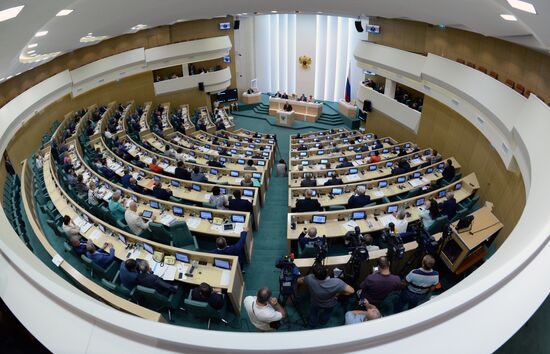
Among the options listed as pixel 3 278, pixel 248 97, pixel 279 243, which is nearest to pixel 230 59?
pixel 248 97

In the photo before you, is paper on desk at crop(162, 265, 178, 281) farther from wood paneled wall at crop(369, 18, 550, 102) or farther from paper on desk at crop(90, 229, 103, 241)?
wood paneled wall at crop(369, 18, 550, 102)

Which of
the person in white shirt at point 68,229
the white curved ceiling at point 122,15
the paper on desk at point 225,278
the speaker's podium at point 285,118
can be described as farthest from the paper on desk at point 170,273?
the speaker's podium at point 285,118

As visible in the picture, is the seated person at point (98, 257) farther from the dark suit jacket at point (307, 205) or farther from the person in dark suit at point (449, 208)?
the person in dark suit at point (449, 208)

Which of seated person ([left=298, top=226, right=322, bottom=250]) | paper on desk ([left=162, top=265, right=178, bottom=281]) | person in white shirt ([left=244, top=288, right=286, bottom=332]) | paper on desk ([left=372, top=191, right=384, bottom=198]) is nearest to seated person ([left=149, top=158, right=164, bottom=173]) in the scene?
paper on desk ([left=162, top=265, right=178, bottom=281])

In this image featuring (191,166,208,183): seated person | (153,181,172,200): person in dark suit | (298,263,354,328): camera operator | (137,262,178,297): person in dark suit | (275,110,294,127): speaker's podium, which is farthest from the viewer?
(275,110,294,127): speaker's podium

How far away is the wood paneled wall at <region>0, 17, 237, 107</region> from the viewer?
11.3 metres

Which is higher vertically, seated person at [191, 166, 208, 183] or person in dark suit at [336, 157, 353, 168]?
seated person at [191, 166, 208, 183]

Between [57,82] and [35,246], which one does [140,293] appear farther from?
[57,82]

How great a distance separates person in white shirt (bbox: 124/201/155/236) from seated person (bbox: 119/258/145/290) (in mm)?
1858

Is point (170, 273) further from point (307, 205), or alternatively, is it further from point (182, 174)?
point (182, 174)

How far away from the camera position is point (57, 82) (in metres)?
12.6

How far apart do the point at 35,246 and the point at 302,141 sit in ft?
33.1

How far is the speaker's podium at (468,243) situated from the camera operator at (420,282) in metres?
1.42

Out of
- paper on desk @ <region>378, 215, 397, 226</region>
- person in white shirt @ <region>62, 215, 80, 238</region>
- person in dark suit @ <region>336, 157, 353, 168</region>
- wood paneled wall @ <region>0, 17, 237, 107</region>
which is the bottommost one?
person in dark suit @ <region>336, 157, 353, 168</region>
